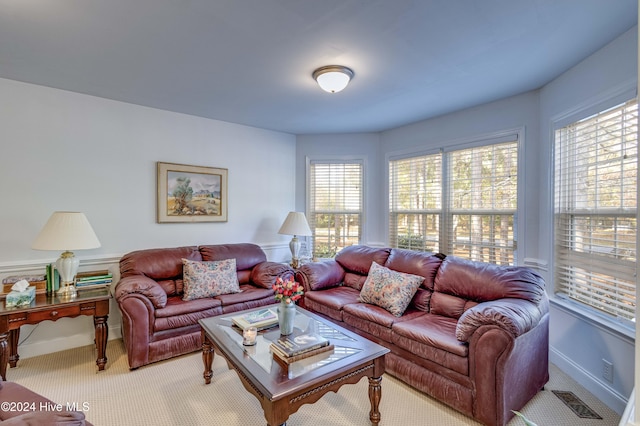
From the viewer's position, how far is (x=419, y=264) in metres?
3.09

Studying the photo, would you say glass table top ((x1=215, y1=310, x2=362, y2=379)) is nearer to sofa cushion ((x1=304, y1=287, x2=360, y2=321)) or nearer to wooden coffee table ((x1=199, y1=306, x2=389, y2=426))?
wooden coffee table ((x1=199, y1=306, x2=389, y2=426))

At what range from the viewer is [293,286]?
7.23 ft

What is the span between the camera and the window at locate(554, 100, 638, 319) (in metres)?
2.12

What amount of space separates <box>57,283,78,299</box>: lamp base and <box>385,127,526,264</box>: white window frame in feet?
12.0

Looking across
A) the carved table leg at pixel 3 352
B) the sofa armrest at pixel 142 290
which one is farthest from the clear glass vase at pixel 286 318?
the carved table leg at pixel 3 352

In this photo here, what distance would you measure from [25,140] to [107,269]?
1.45 metres

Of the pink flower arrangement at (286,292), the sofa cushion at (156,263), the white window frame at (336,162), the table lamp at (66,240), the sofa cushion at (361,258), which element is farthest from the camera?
the white window frame at (336,162)

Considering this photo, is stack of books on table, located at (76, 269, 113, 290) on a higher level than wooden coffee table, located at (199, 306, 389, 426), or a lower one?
higher

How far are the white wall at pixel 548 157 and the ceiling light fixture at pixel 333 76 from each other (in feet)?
5.91

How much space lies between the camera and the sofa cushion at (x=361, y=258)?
354cm

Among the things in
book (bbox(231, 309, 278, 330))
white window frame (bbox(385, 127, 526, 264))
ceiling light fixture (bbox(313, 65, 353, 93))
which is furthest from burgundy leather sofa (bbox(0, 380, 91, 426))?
white window frame (bbox(385, 127, 526, 264))

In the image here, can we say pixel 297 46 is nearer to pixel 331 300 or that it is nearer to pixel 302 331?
pixel 302 331

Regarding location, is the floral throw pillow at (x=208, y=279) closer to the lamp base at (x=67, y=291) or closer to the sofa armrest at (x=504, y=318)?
the lamp base at (x=67, y=291)

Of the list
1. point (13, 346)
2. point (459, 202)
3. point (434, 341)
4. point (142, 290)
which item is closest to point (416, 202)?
point (459, 202)
